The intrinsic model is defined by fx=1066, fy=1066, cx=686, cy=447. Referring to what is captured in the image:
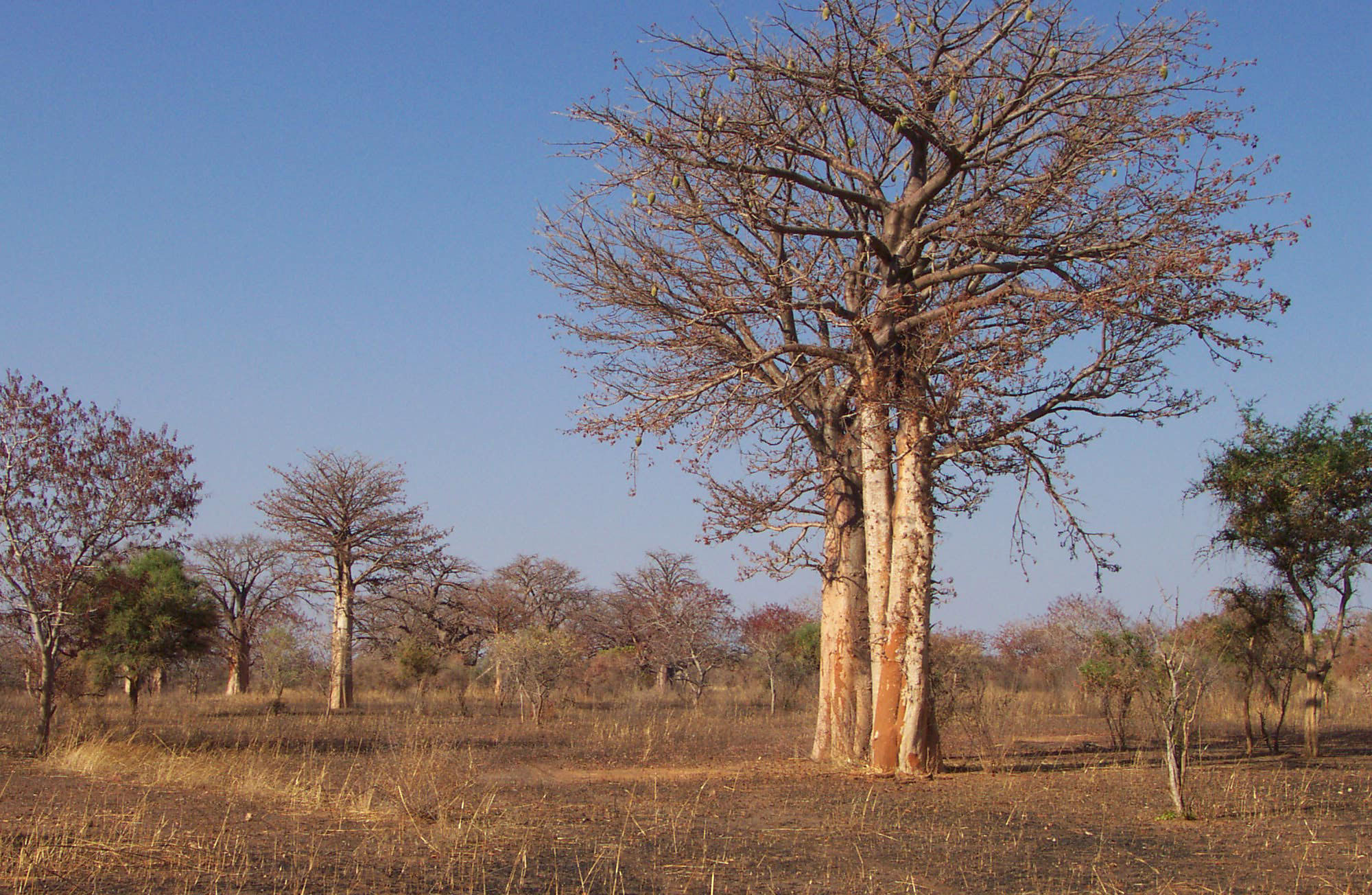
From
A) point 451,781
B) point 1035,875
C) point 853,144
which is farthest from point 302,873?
point 853,144

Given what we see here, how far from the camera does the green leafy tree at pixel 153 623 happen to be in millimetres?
19188

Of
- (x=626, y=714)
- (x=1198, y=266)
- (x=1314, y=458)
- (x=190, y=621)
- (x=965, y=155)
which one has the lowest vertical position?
(x=626, y=714)

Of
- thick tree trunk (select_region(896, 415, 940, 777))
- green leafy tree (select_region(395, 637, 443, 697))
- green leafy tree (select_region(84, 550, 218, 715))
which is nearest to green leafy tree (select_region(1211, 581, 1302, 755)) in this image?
thick tree trunk (select_region(896, 415, 940, 777))

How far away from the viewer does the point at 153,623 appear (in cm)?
1966

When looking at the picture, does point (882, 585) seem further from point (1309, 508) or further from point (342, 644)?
point (342, 644)

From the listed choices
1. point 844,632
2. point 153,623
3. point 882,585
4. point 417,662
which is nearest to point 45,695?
point 153,623

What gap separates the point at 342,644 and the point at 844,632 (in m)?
16.2

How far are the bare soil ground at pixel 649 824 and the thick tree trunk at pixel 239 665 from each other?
67.4 ft

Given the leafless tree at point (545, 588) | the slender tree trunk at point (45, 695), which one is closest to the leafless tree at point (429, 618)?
the leafless tree at point (545, 588)

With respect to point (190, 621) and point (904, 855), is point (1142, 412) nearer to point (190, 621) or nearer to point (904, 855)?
point (904, 855)

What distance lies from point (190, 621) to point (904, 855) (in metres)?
17.8

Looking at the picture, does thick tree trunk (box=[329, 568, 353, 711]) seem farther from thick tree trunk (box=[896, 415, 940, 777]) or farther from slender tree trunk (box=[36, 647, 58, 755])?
thick tree trunk (box=[896, 415, 940, 777])

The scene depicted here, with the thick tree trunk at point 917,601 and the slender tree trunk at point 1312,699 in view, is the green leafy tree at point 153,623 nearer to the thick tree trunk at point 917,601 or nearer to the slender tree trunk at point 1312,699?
the thick tree trunk at point 917,601

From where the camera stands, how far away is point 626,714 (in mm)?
21062
